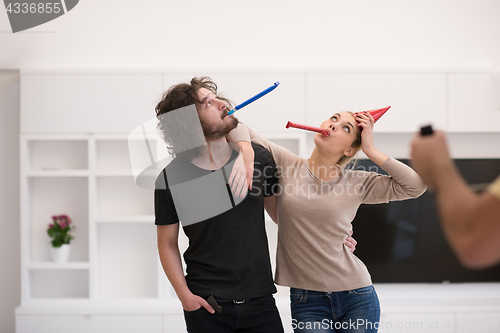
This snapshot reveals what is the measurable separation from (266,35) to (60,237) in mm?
1998

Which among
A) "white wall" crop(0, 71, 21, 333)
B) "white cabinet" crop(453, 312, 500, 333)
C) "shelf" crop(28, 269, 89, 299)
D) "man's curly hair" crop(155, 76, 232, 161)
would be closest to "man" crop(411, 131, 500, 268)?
"man's curly hair" crop(155, 76, 232, 161)

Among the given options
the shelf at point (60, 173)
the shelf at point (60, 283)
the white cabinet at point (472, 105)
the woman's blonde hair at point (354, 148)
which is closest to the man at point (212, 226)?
the woman's blonde hair at point (354, 148)

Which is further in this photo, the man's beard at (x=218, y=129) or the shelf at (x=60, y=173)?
the shelf at (x=60, y=173)

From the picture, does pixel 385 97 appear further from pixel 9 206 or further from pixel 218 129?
pixel 9 206

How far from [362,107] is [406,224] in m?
0.90

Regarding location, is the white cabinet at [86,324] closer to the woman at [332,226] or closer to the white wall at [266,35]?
the woman at [332,226]

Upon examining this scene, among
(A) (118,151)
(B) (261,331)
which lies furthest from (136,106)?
(B) (261,331)

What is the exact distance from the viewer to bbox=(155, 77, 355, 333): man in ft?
4.50

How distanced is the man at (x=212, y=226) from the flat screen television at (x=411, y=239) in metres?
1.65

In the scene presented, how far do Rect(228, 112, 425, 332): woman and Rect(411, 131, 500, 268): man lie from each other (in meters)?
0.83

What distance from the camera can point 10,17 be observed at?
291 cm

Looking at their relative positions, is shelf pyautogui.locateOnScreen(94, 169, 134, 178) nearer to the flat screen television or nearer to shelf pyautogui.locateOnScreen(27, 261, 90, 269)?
shelf pyautogui.locateOnScreen(27, 261, 90, 269)

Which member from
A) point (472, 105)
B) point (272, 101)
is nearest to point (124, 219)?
point (272, 101)

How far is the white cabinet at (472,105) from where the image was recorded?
2.76 metres
